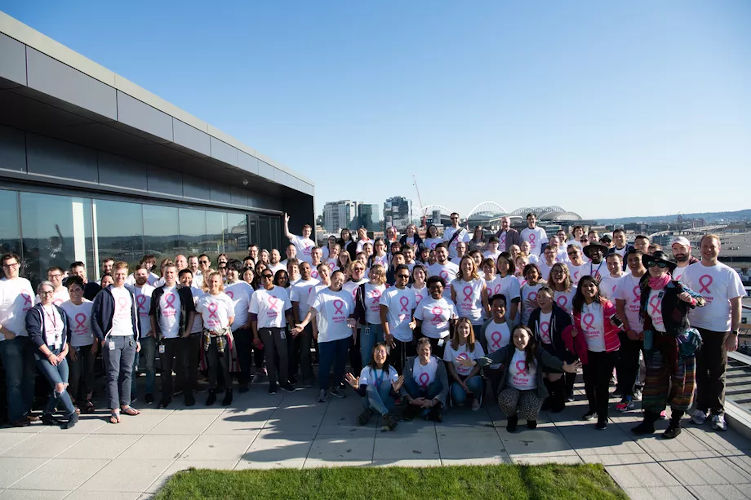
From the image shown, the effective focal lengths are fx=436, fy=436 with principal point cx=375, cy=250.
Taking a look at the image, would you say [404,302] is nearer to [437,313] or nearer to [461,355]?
[437,313]

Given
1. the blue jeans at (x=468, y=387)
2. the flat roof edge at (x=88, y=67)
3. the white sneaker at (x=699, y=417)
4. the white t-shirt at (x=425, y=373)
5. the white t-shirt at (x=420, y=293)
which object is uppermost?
the flat roof edge at (x=88, y=67)

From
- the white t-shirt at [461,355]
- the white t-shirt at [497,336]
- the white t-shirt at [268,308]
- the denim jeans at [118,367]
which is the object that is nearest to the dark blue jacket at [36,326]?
the denim jeans at [118,367]

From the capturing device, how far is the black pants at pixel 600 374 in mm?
4680

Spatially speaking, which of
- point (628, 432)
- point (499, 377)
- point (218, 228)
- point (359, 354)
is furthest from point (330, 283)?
point (218, 228)

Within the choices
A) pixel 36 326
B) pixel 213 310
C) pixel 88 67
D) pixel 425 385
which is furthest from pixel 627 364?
pixel 88 67

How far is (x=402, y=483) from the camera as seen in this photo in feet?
12.2

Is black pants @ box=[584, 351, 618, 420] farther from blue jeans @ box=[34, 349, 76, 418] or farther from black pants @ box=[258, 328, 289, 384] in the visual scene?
blue jeans @ box=[34, 349, 76, 418]

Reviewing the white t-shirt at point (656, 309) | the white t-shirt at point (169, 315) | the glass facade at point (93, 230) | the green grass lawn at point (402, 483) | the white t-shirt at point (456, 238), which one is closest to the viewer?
the green grass lawn at point (402, 483)

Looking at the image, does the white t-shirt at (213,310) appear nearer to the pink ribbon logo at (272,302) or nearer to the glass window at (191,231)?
the pink ribbon logo at (272,302)

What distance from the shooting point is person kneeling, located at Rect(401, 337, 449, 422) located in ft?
16.6

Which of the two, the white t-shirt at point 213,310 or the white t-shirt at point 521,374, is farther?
the white t-shirt at point 213,310

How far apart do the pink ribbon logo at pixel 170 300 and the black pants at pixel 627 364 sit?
5.45 meters

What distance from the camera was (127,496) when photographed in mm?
3666

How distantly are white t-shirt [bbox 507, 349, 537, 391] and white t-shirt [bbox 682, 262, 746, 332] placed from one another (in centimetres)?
182
